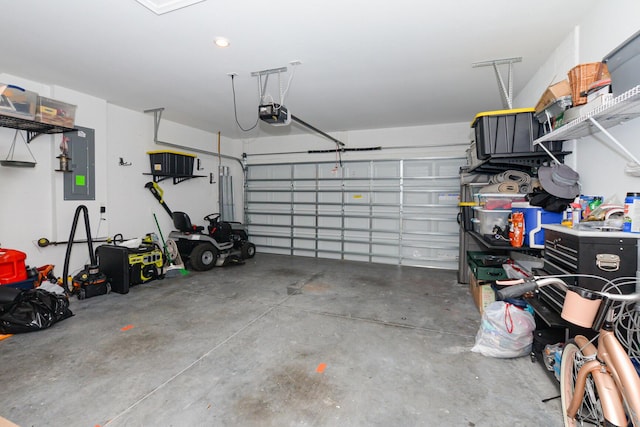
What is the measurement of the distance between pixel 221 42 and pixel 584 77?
2709 mm

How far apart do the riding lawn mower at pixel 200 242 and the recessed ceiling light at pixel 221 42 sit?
3.30m

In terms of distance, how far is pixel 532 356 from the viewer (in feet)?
7.36

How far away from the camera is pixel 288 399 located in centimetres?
186

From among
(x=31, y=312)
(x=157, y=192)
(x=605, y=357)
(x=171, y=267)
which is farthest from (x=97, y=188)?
(x=605, y=357)

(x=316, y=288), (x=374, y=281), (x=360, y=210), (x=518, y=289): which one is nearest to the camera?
(x=518, y=289)

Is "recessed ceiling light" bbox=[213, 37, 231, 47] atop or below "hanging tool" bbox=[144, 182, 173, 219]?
atop

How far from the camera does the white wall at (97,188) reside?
11.4 feet

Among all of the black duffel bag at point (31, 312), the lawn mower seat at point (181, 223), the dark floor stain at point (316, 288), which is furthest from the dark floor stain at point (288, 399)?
the lawn mower seat at point (181, 223)

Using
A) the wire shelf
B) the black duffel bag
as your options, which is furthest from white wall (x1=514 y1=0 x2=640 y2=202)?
the black duffel bag

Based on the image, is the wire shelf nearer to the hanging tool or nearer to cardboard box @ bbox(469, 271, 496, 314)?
cardboard box @ bbox(469, 271, 496, 314)

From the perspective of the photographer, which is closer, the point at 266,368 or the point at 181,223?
the point at 266,368

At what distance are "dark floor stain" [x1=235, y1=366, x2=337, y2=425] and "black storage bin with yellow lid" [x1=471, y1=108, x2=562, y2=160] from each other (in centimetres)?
244

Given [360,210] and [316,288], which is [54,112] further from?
[360,210]

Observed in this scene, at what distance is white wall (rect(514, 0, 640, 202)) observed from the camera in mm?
1704
